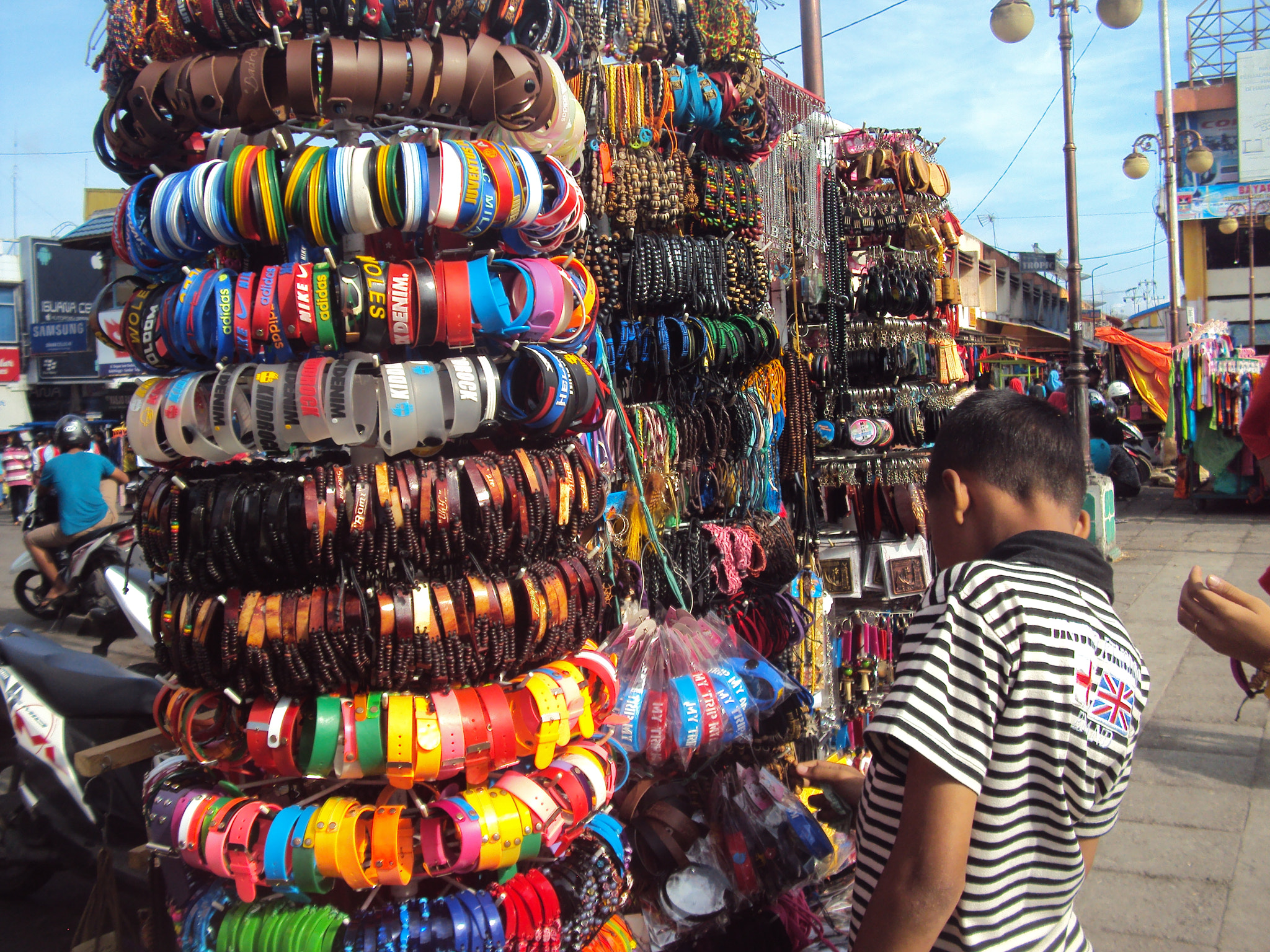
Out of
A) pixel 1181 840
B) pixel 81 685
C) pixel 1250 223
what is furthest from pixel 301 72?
pixel 1250 223

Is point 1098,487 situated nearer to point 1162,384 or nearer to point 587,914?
point 1162,384

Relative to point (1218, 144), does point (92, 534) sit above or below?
below

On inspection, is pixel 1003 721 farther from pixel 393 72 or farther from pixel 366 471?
pixel 393 72

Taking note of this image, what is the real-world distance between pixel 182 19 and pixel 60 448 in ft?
24.1

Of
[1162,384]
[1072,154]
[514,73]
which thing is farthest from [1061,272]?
[514,73]

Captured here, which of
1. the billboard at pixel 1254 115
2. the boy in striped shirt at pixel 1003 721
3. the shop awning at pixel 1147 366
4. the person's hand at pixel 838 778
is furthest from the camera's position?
the billboard at pixel 1254 115

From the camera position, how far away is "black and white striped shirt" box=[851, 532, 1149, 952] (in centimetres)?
121

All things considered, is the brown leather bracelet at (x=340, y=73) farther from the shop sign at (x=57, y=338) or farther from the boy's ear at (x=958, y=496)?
the shop sign at (x=57, y=338)

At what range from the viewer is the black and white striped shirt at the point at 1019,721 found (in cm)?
121

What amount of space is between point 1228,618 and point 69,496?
335 inches

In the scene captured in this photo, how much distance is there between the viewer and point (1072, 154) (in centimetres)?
852

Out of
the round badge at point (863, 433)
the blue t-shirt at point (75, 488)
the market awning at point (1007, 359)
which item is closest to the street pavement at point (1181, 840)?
the blue t-shirt at point (75, 488)

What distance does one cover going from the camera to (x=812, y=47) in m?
7.23

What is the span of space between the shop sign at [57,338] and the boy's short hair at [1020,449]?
22756 millimetres
